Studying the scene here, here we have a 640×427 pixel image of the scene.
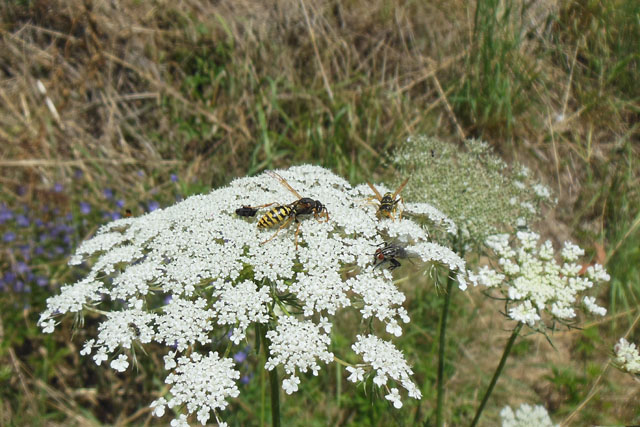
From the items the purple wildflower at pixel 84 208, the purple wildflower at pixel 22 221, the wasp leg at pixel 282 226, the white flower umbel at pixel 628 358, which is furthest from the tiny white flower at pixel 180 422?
the purple wildflower at pixel 22 221

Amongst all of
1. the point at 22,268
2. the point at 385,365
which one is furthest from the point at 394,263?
the point at 22,268

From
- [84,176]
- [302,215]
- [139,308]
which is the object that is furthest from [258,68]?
[139,308]

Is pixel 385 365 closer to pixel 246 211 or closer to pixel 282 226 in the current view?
pixel 282 226

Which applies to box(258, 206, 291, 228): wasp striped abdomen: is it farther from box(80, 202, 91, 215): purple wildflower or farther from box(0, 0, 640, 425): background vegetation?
box(80, 202, 91, 215): purple wildflower

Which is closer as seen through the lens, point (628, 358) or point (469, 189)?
point (628, 358)

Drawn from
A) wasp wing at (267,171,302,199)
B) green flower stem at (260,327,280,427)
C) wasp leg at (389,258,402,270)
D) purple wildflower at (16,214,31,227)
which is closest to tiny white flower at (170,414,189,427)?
green flower stem at (260,327,280,427)
